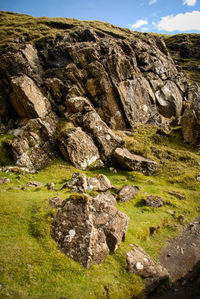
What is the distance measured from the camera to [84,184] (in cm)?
2055

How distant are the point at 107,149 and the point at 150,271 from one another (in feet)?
80.2

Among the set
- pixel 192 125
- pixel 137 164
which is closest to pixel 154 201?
pixel 137 164

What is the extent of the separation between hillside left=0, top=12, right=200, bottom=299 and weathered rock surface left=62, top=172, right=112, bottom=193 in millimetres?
143

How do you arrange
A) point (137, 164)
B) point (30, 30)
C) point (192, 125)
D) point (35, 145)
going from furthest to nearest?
point (30, 30) → point (192, 125) → point (35, 145) → point (137, 164)

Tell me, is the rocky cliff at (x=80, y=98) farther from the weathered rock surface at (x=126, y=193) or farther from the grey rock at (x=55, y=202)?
the grey rock at (x=55, y=202)

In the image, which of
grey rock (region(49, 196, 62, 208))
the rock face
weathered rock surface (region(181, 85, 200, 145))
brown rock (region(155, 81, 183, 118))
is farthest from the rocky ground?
brown rock (region(155, 81, 183, 118))

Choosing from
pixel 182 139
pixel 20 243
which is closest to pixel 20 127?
pixel 20 243

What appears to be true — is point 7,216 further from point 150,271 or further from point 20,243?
point 150,271

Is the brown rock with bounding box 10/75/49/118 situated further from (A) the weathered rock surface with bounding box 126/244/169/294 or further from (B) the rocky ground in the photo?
(B) the rocky ground

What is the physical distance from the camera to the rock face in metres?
10.3

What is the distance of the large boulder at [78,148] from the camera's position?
30.8 m

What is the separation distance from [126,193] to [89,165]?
1181cm

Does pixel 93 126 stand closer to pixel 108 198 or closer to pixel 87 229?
pixel 108 198

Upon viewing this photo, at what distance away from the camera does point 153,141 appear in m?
40.1
